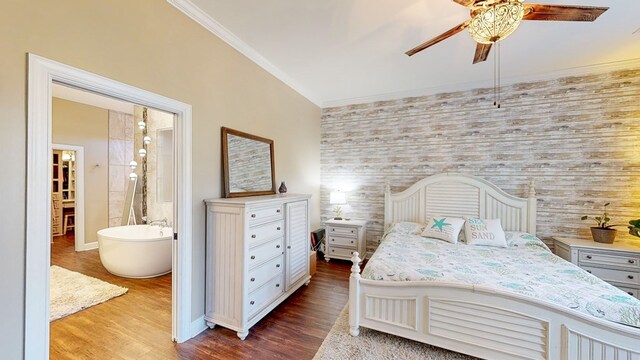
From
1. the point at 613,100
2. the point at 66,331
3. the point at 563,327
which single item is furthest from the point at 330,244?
the point at 613,100

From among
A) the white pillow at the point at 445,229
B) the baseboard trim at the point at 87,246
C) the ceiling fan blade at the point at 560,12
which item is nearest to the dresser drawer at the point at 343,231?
the white pillow at the point at 445,229

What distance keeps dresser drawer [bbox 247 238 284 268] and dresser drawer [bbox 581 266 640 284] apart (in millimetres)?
3560

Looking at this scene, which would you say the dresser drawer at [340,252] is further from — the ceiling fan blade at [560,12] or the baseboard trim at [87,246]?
the baseboard trim at [87,246]

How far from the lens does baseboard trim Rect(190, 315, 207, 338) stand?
2.13 meters

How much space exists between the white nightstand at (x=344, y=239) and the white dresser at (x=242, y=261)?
1.65m

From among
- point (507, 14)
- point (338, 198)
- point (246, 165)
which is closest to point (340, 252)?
point (338, 198)

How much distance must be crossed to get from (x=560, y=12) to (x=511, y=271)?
78.3 inches

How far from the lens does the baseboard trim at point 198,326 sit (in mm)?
2131

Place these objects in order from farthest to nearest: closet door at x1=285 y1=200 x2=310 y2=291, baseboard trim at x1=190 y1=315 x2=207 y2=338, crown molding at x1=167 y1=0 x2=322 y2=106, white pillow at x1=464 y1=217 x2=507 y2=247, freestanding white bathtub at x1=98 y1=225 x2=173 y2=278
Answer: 1. freestanding white bathtub at x1=98 y1=225 x2=173 y2=278
2. white pillow at x1=464 y1=217 x2=507 y2=247
3. closet door at x1=285 y1=200 x2=310 y2=291
4. baseboard trim at x1=190 y1=315 x2=207 y2=338
5. crown molding at x1=167 y1=0 x2=322 y2=106

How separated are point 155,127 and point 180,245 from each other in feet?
10.3

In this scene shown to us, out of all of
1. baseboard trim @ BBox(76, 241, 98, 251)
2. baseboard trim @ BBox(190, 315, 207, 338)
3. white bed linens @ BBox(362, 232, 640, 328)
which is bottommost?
baseboard trim @ BBox(190, 315, 207, 338)

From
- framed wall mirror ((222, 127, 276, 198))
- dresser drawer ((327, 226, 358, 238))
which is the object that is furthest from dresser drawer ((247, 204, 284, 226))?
dresser drawer ((327, 226, 358, 238))

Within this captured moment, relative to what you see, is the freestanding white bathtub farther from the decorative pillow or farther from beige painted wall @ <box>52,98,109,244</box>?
the decorative pillow

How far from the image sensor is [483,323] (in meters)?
1.81
